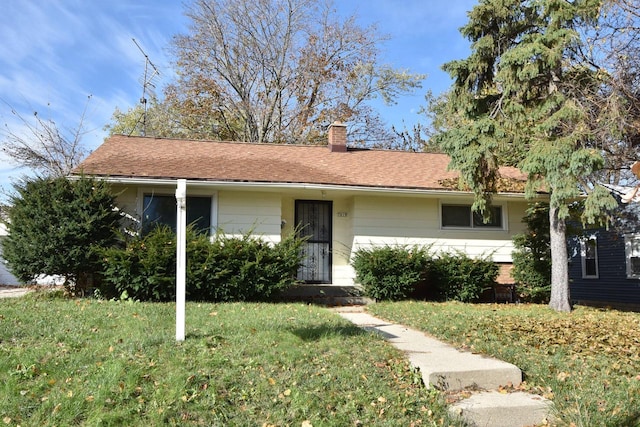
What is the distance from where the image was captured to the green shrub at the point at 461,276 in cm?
1120

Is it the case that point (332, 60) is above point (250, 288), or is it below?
above

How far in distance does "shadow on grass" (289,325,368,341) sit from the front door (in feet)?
18.6

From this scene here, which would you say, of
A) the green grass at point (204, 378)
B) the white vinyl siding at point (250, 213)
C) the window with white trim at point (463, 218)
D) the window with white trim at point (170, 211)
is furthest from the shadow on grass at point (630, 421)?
the window with white trim at point (170, 211)

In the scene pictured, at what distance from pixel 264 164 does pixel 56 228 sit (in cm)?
509

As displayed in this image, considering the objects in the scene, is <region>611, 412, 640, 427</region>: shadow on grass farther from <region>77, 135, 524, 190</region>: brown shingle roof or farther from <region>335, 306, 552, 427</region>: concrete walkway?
<region>77, 135, 524, 190</region>: brown shingle roof

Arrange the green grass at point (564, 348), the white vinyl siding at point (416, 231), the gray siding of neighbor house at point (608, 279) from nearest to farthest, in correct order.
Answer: the green grass at point (564, 348) → the white vinyl siding at point (416, 231) → the gray siding of neighbor house at point (608, 279)

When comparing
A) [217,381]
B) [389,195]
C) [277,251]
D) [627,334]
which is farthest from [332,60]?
[217,381]

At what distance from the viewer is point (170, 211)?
1109 centimetres

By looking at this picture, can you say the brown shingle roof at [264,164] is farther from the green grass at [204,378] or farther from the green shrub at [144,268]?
the green grass at [204,378]

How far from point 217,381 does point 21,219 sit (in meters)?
7.12

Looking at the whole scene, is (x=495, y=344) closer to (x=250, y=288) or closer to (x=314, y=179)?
(x=250, y=288)

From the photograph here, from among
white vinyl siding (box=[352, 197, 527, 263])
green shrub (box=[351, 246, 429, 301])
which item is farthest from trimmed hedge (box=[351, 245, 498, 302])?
white vinyl siding (box=[352, 197, 527, 263])

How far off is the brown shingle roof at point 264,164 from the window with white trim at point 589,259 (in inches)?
181

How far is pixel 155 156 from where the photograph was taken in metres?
12.1
